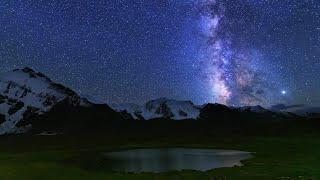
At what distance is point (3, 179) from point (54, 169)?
12.6 meters

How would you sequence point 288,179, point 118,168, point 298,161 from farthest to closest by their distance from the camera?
point 298,161
point 118,168
point 288,179

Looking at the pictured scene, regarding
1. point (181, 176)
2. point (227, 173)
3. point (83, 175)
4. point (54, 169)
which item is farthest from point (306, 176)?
point (54, 169)

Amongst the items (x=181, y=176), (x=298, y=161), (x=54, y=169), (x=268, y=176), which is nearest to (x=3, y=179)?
(x=54, y=169)

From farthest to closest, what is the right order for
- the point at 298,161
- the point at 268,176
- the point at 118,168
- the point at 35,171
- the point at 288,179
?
1. the point at 298,161
2. the point at 118,168
3. the point at 35,171
4. the point at 268,176
5. the point at 288,179

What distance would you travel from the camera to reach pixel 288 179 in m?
59.1

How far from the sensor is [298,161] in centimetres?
8638

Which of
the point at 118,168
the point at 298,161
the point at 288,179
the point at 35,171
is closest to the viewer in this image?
the point at 288,179

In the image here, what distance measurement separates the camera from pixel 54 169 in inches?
2844

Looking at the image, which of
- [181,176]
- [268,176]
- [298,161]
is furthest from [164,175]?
[298,161]

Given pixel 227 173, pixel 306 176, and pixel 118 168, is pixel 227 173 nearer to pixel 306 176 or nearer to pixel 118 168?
pixel 306 176

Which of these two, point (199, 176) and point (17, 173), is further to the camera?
point (17, 173)

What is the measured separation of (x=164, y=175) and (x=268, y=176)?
531 inches

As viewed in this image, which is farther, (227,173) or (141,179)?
(227,173)

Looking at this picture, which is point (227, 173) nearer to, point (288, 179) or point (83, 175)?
point (288, 179)
